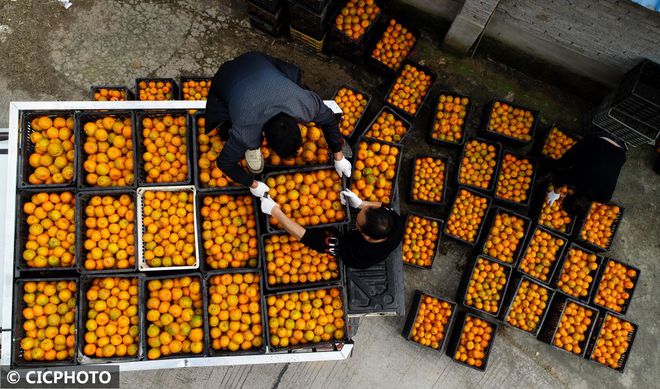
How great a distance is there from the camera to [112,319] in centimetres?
402

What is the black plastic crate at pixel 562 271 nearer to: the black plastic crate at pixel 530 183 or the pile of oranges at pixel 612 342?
the pile of oranges at pixel 612 342

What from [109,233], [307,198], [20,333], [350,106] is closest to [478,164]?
[350,106]

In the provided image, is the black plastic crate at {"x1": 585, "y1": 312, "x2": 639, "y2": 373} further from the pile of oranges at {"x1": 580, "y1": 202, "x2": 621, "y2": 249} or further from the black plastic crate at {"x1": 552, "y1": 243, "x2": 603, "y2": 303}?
the pile of oranges at {"x1": 580, "y1": 202, "x2": 621, "y2": 249}

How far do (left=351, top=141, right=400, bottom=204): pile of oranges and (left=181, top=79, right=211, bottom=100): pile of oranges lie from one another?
243 centimetres

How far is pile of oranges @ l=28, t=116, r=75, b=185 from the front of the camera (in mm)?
4188

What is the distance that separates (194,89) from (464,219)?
4.36 metres

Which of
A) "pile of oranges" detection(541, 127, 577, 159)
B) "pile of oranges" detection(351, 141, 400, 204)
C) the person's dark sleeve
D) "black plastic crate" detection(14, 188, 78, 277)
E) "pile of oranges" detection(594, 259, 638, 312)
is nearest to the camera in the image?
the person's dark sleeve

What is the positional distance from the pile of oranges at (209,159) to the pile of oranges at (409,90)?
288cm

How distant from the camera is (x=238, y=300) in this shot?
429 cm

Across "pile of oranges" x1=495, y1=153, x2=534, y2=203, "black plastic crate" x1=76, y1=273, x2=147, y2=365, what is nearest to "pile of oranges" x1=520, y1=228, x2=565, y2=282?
"pile of oranges" x1=495, y1=153, x2=534, y2=203

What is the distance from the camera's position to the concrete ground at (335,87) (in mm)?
6086

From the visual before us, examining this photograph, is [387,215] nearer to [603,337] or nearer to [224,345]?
[224,345]

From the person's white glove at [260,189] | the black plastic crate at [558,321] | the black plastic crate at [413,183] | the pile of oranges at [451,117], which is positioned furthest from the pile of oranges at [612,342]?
the person's white glove at [260,189]

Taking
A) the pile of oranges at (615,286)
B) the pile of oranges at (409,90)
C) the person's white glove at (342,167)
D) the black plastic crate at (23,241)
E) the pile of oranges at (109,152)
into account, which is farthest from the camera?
the pile of oranges at (409,90)
